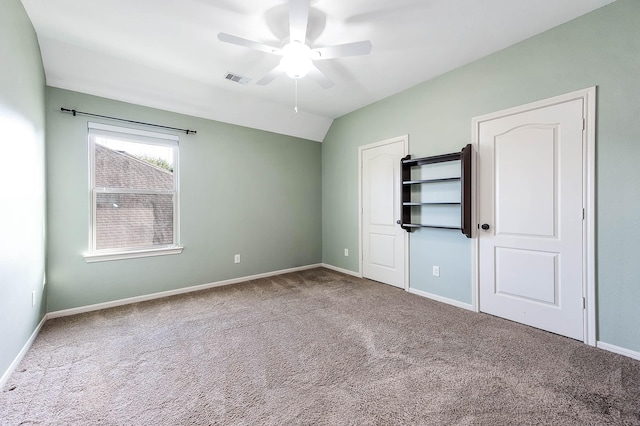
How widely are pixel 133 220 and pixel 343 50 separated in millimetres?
3063

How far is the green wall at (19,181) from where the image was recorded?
1717mm

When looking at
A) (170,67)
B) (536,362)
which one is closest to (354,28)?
(170,67)

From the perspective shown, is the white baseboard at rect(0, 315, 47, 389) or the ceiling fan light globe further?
the ceiling fan light globe

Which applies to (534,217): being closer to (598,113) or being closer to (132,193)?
(598,113)

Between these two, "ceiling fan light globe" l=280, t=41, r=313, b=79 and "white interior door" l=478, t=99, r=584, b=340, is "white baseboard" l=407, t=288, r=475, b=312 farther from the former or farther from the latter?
"ceiling fan light globe" l=280, t=41, r=313, b=79

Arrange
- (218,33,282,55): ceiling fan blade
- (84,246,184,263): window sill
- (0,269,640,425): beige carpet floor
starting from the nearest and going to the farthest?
1. (0,269,640,425): beige carpet floor
2. (218,33,282,55): ceiling fan blade
3. (84,246,184,263): window sill

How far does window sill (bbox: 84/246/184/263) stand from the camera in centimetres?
292

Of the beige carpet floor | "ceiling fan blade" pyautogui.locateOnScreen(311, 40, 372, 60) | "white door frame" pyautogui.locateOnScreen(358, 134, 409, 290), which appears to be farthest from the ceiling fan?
the beige carpet floor

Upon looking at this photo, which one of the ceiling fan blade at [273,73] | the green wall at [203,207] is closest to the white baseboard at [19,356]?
the green wall at [203,207]

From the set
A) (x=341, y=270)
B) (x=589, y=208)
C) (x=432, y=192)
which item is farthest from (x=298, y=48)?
(x=341, y=270)

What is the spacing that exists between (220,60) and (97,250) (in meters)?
2.54

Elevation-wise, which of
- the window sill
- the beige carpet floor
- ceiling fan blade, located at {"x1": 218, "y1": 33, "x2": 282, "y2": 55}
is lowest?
the beige carpet floor

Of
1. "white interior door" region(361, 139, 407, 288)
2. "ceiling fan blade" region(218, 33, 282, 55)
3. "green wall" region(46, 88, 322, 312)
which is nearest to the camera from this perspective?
"ceiling fan blade" region(218, 33, 282, 55)

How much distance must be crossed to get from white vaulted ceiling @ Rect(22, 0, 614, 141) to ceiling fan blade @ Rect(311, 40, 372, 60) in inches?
10.8
